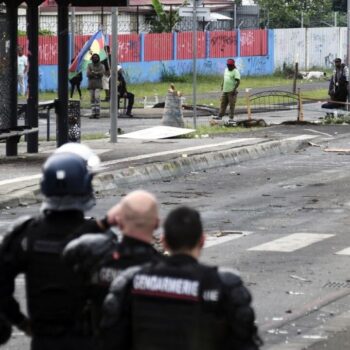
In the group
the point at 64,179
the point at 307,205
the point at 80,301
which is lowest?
the point at 307,205

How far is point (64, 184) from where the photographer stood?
6.04 meters

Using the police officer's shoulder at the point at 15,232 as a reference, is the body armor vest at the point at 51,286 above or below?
below

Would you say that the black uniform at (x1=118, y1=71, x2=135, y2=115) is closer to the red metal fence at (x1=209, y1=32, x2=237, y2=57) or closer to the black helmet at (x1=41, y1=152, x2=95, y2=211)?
the red metal fence at (x1=209, y1=32, x2=237, y2=57)

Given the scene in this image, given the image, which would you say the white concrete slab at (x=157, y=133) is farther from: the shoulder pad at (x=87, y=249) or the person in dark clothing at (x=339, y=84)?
the shoulder pad at (x=87, y=249)

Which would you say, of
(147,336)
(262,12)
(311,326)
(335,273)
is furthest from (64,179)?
(262,12)

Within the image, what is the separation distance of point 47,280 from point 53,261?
88 mm

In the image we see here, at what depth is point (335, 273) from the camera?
13359mm

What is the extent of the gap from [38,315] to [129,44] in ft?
168

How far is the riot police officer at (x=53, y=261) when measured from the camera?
594 cm

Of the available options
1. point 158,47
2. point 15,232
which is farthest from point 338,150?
point 158,47

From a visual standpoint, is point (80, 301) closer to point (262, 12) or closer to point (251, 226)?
point (251, 226)

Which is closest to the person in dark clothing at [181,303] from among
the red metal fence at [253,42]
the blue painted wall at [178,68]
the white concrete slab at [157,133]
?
the white concrete slab at [157,133]

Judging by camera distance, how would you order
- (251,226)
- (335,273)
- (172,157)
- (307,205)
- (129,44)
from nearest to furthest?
(335,273), (251,226), (307,205), (172,157), (129,44)

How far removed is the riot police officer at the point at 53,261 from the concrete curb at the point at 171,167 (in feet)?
39.6
